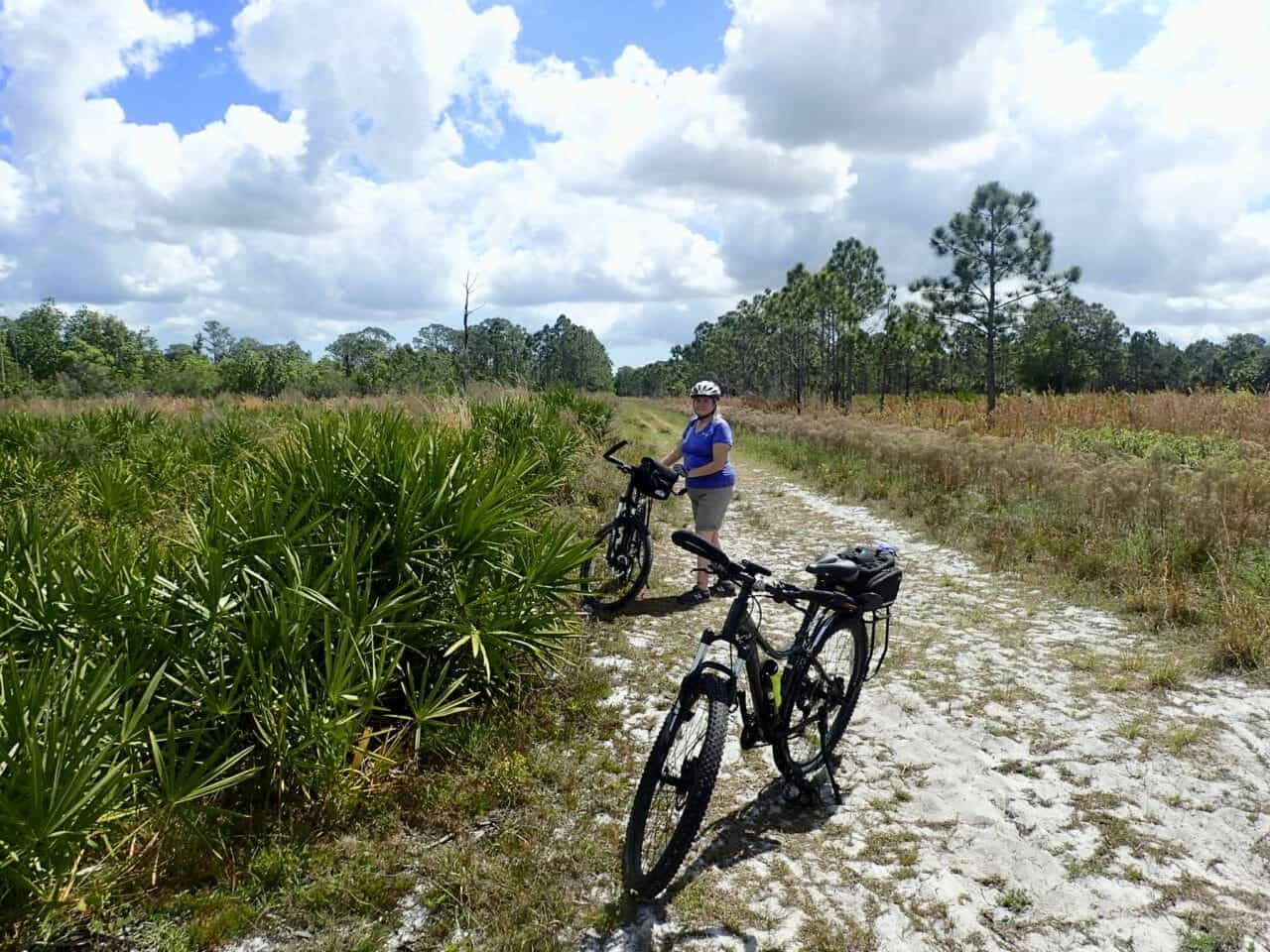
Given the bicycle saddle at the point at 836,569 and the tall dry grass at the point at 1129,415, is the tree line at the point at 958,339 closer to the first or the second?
the tall dry grass at the point at 1129,415

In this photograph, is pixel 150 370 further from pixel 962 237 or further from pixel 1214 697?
pixel 1214 697

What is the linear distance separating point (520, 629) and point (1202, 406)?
1438cm

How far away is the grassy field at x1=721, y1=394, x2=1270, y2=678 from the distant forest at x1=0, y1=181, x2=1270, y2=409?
15.2ft

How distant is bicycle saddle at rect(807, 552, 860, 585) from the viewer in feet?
10.9

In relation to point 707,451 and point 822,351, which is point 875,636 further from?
point 822,351

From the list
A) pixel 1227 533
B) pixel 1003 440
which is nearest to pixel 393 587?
pixel 1227 533

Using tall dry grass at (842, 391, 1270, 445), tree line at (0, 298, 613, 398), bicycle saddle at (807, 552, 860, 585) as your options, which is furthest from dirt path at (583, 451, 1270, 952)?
tree line at (0, 298, 613, 398)

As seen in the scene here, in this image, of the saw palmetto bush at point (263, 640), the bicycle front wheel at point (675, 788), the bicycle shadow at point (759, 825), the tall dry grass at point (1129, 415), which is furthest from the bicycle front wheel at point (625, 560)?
the tall dry grass at point (1129, 415)

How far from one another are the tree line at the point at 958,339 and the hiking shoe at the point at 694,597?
14.3 metres

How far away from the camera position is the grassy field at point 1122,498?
5809 millimetres

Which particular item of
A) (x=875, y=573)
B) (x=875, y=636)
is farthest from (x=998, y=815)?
(x=875, y=636)

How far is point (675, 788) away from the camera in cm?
279

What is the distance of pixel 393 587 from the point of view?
13.5ft

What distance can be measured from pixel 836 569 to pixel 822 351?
44.4m
